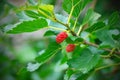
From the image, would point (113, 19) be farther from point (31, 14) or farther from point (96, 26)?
point (31, 14)

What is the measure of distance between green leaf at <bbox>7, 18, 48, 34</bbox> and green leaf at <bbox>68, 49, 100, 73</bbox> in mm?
138

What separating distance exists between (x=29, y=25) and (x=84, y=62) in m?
0.20

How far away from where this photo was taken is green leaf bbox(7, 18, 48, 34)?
805 millimetres

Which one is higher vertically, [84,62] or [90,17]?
[90,17]

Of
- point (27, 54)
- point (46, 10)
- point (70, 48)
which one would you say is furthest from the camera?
point (27, 54)

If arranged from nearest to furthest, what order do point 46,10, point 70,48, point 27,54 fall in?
1. point 46,10
2. point 70,48
3. point 27,54

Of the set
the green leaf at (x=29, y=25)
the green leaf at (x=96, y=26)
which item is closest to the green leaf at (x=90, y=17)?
the green leaf at (x=96, y=26)

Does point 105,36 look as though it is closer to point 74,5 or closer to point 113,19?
point 113,19

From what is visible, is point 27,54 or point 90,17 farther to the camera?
point 27,54

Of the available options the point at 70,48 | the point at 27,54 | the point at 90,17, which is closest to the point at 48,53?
the point at 70,48

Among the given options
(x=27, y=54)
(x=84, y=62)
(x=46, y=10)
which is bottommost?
(x=84, y=62)

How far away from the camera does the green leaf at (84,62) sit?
851 mm

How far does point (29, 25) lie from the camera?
0.81m

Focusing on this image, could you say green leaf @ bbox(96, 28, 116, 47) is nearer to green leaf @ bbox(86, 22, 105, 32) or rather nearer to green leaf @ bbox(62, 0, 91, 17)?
green leaf @ bbox(86, 22, 105, 32)
